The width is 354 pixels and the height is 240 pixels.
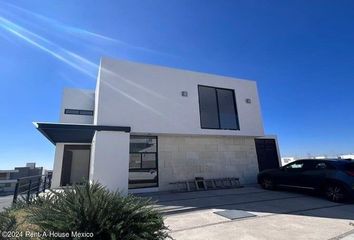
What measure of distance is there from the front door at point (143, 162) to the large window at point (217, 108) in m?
3.13

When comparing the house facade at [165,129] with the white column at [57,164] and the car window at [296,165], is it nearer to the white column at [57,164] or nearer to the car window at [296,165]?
the white column at [57,164]

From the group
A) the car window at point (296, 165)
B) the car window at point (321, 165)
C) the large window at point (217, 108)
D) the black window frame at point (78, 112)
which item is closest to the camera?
the car window at point (321, 165)

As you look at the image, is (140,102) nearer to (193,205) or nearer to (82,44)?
(82,44)

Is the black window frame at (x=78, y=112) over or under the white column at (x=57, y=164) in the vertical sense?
over

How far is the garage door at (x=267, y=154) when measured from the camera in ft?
41.1

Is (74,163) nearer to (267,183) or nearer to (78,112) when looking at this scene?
(78,112)

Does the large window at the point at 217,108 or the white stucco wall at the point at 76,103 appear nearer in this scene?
the large window at the point at 217,108

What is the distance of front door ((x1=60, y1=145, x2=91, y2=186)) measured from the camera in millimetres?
13828

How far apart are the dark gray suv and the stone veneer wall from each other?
2240mm

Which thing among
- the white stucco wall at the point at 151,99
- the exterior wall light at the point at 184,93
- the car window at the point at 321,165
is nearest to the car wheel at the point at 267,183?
the car window at the point at 321,165

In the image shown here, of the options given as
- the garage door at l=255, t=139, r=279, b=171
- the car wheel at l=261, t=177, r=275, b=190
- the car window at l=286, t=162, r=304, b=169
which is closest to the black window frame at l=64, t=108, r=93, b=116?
the garage door at l=255, t=139, r=279, b=171

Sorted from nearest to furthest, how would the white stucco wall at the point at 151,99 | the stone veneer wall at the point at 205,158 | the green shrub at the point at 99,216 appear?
1. the green shrub at the point at 99,216
2. the white stucco wall at the point at 151,99
3. the stone veneer wall at the point at 205,158

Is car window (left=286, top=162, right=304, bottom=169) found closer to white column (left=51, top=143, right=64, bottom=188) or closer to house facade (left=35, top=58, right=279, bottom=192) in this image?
house facade (left=35, top=58, right=279, bottom=192)

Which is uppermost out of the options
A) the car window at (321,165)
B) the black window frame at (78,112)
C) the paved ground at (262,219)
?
the black window frame at (78,112)
